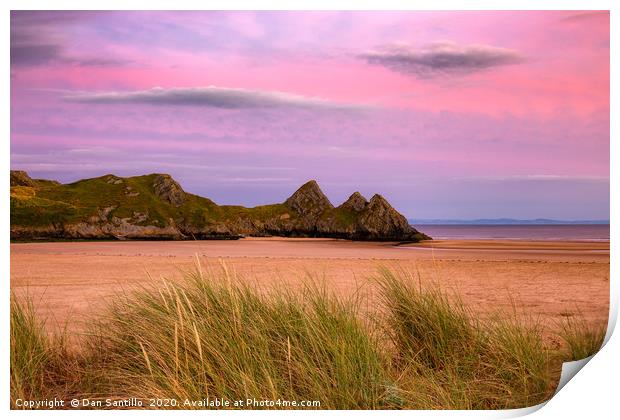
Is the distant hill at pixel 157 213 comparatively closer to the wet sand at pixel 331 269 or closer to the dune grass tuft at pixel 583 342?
the wet sand at pixel 331 269

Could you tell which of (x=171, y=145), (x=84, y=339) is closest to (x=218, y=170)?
(x=171, y=145)

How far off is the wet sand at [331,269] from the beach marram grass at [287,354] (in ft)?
1.57

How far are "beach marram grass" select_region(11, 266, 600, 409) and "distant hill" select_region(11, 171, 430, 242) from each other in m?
1.54

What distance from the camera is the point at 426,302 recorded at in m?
4.40

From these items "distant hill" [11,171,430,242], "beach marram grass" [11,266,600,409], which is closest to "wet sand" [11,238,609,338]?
"distant hill" [11,171,430,242]

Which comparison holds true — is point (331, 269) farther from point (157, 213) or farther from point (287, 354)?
point (287, 354)

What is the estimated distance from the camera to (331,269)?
10305 mm

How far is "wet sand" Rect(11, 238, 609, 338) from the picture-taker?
6316 mm

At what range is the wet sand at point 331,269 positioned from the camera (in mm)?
6316

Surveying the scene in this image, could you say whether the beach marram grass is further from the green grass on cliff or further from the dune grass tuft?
the green grass on cliff

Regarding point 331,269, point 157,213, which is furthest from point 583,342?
point 331,269

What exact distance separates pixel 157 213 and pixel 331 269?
13.7ft

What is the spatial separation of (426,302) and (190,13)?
9.05 feet

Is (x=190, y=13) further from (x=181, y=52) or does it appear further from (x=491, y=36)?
(x=491, y=36)
